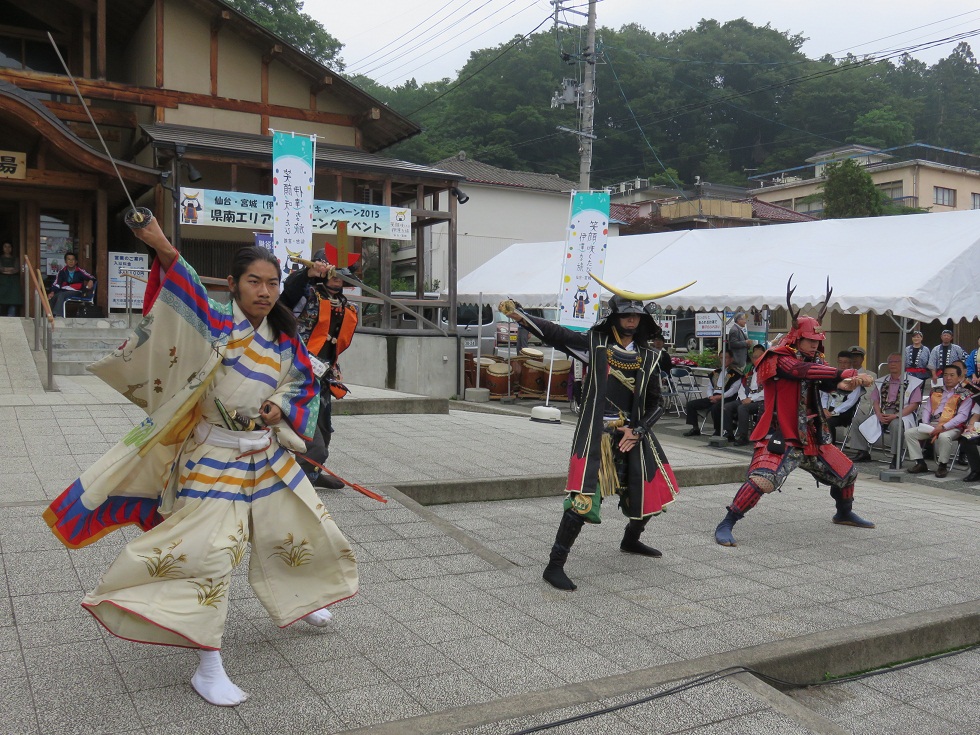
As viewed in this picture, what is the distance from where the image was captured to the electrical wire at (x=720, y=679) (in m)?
3.29

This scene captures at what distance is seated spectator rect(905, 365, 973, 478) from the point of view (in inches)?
418

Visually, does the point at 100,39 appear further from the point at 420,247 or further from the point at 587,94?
the point at 587,94

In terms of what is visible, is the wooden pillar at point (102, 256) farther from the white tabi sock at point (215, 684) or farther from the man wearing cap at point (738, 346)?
the white tabi sock at point (215, 684)

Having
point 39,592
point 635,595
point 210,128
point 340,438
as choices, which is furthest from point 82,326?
point 635,595

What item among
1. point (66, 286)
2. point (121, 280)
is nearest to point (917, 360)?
point (66, 286)

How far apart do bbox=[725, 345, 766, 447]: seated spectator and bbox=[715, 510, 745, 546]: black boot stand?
20.2ft

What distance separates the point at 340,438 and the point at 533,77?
115 ft

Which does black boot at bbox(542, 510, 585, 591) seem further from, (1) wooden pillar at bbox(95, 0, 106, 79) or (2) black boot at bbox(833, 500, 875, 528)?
(1) wooden pillar at bbox(95, 0, 106, 79)

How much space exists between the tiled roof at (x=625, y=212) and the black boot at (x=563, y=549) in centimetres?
3326

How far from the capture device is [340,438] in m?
9.23

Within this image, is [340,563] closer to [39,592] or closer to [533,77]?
[39,592]

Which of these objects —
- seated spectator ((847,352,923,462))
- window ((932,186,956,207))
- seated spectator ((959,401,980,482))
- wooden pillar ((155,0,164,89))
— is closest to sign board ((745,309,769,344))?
seated spectator ((847,352,923,462))

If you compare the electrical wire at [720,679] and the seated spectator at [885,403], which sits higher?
the seated spectator at [885,403]

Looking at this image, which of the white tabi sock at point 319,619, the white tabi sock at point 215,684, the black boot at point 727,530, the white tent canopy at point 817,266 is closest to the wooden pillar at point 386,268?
the white tent canopy at point 817,266
